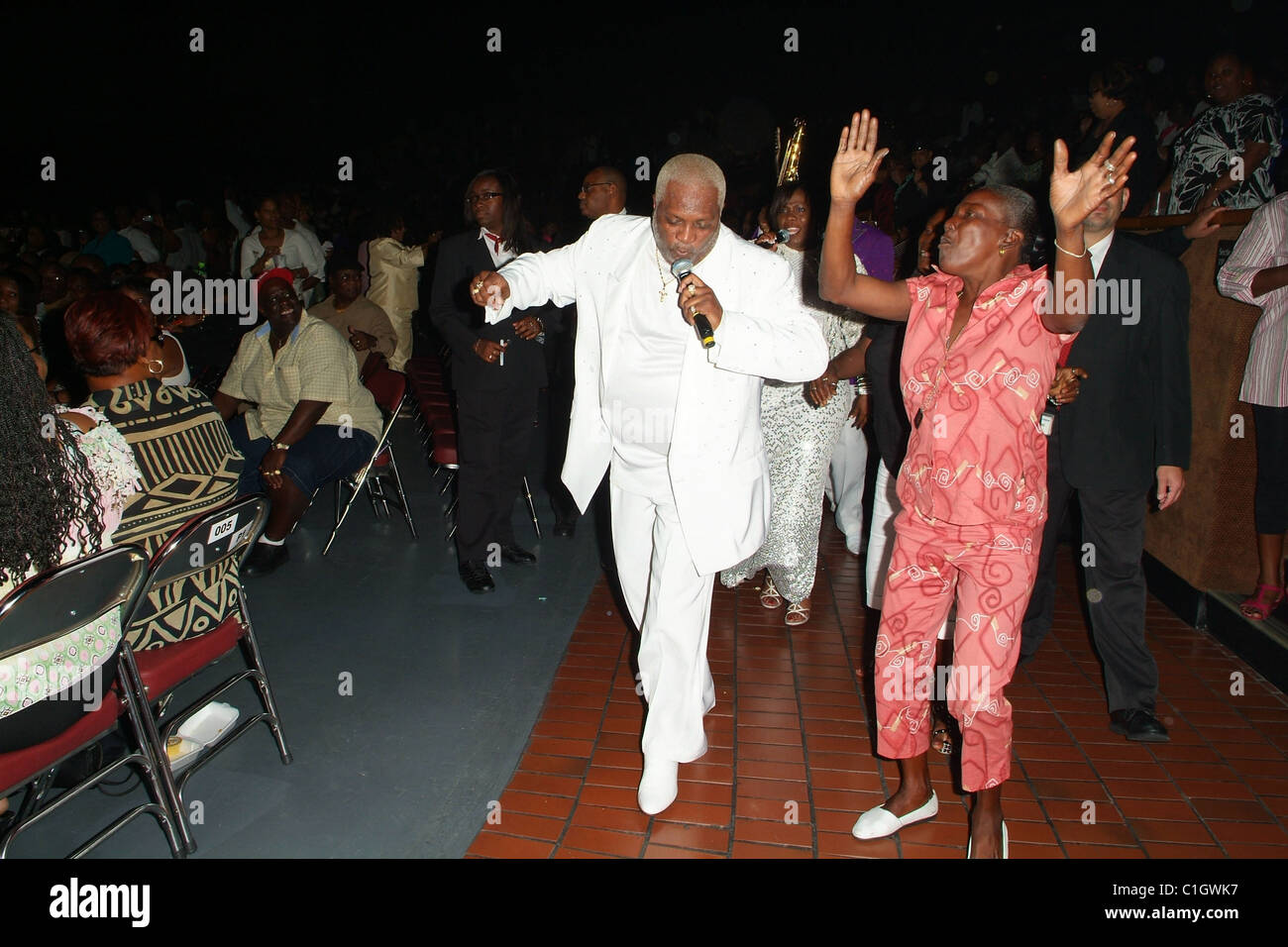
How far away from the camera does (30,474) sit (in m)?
2.19

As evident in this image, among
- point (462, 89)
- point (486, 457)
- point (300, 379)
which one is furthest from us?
point (462, 89)

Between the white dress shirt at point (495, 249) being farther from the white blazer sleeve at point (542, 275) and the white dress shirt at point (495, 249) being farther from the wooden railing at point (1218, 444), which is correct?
the wooden railing at point (1218, 444)

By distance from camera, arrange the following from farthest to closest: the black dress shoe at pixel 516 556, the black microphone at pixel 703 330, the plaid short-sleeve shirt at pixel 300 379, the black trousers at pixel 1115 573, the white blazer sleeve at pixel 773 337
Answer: the black dress shoe at pixel 516 556
the plaid short-sleeve shirt at pixel 300 379
the black trousers at pixel 1115 573
the white blazer sleeve at pixel 773 337
the black microphone at pixel 703 330

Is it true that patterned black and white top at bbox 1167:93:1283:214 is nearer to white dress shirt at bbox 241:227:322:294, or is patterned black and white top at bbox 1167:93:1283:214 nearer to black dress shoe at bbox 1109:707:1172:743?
black dress shoe at bbox 1109:707:1172:743

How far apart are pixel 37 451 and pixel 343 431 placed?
2654mm

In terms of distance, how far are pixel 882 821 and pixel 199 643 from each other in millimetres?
2234

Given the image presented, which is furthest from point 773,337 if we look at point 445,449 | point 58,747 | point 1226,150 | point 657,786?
point 1226,150

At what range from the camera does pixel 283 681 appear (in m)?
3.58

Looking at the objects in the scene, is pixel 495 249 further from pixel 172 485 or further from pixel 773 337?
pixel 773 337

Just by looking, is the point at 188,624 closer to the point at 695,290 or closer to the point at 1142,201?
the point at 695,290

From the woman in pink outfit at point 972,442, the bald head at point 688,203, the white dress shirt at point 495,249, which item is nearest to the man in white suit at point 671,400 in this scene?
the bald head at point 688,203

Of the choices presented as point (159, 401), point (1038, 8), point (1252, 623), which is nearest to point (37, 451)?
point (159, 401)

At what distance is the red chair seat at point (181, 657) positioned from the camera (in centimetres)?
258

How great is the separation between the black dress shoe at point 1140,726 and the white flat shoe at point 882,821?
1.07m
